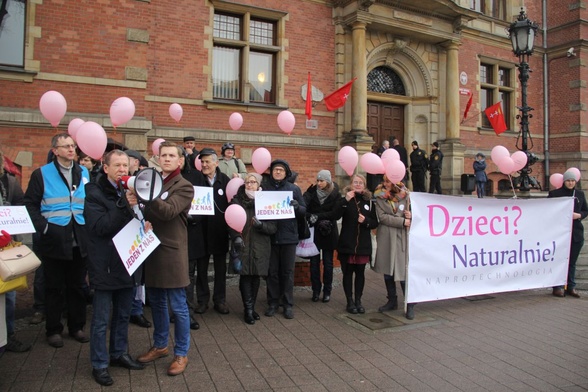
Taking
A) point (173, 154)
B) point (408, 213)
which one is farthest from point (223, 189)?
point (408, 213)

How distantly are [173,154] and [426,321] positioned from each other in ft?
12.2

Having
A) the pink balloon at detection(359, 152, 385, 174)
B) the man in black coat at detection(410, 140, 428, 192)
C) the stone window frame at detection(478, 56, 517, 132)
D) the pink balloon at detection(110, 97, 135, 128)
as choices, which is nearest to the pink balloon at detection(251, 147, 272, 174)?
the pink balloon at detection(359, 152, 385, 174)

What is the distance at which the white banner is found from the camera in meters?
5.85

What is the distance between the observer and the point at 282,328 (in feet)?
17.1

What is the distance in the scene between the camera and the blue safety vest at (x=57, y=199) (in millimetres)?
4461

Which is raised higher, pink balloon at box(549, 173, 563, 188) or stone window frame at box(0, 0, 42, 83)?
stone window frame at box(0, 0, 42, 83)

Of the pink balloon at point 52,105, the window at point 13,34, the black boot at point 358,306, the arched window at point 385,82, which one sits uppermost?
the arched window at point 385,82

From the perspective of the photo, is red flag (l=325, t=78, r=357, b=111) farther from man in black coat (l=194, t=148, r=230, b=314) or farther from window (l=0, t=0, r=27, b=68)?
window (l=0, t=0, r=27, b=68)

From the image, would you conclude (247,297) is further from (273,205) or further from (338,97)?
(338,97)

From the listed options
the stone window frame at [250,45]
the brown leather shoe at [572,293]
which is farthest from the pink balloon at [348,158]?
the stone window frame at [250,45]

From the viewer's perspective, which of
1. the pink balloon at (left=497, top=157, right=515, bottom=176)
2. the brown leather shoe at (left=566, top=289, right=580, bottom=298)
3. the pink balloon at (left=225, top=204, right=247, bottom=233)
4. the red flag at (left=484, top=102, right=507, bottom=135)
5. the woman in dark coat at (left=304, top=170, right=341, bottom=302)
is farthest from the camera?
the red flag at (left=484, top=102, right=507, bottom=135)

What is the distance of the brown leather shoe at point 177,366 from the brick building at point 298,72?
658 cm

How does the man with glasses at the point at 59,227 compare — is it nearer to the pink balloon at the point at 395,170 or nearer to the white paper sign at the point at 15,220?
the white paper sign at the point at 15,220

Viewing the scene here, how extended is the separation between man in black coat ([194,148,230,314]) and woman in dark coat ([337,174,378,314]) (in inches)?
60.7
